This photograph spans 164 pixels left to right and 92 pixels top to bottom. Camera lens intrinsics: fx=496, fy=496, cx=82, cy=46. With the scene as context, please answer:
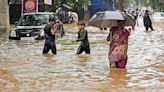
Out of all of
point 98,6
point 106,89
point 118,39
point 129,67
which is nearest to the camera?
point 106,89

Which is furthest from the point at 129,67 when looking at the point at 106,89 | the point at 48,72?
the point at 106,89

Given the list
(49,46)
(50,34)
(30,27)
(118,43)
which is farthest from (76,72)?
(30,27)

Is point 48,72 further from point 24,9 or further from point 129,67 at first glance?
point 24,9

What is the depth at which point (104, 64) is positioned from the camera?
13.8 metres

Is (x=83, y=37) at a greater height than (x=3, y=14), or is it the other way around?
(x=83, y=37)

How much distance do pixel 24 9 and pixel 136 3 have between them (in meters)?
108

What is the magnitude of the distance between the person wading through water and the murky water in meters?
0.36

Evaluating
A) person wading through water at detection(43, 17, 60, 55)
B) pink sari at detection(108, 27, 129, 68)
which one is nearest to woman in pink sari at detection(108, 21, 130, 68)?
pink sari at detection(108, 27, 129, 68)

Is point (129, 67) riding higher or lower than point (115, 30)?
lower

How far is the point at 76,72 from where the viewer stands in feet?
39.9

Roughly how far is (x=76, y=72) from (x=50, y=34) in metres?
4.01

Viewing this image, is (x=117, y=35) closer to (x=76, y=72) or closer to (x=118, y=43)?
(x=118, y=43)

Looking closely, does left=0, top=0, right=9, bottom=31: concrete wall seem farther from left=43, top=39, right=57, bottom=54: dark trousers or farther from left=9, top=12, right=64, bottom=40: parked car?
left=43, top=39, right=57, bottom=54: dark trousers

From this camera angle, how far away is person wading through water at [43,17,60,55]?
15.6m
